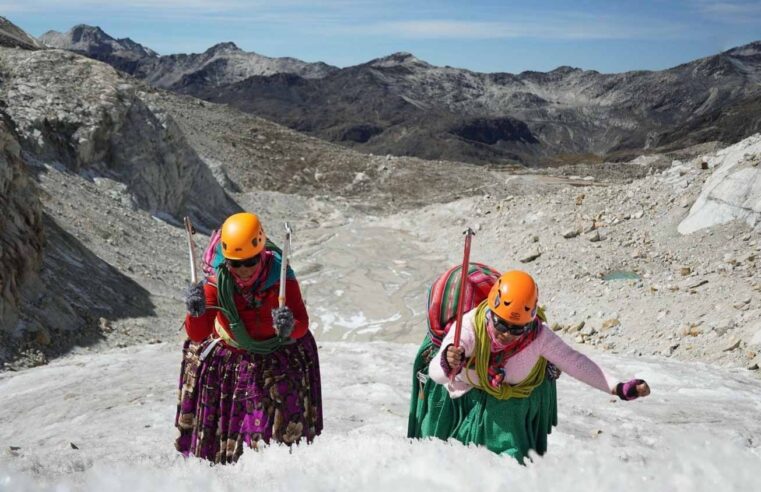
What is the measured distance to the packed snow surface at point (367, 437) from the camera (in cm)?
228

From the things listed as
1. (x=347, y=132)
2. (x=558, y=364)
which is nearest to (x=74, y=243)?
(x=558, y=364)

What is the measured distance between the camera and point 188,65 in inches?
5842

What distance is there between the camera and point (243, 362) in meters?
3.84

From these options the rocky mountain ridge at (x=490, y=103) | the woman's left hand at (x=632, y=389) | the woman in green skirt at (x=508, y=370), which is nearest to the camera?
the woman's left hand at (x=632, y=389)

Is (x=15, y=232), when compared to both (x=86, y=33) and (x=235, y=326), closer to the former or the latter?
(x=235, y=326)

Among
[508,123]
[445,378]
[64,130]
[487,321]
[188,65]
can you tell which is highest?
[188,65]

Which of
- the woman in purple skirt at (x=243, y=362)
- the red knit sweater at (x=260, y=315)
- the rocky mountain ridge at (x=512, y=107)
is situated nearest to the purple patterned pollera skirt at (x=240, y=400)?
the woman in purple skirt at (x=243, y=362)

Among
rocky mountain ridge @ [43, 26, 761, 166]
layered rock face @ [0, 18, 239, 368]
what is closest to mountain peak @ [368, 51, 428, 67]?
rocky mountain ridge @ [43, 26, 761, 166]

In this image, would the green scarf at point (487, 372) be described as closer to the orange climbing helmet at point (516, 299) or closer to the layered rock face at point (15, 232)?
the orange climbing helmet at point (516, 299)

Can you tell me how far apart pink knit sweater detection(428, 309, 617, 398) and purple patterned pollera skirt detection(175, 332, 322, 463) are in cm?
95

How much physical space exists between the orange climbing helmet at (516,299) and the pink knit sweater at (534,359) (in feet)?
0.63

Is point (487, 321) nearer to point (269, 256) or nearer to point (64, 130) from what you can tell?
point (269, 256)

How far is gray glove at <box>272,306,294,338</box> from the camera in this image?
347cm

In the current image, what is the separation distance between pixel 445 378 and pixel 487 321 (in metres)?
0.34
